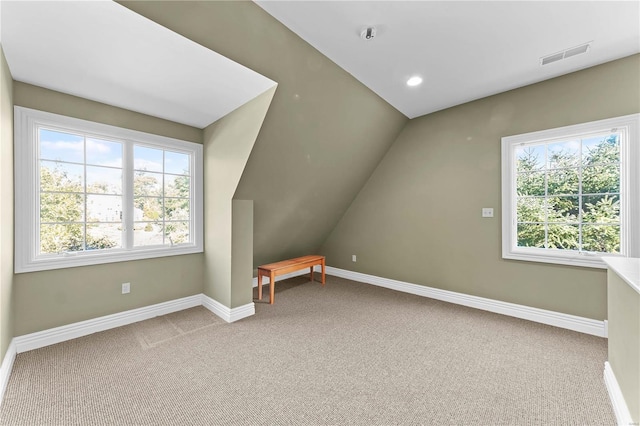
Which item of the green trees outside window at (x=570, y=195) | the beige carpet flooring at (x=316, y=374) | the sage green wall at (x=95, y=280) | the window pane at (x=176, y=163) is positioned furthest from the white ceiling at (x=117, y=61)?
the green trees outside window at (x=570, y=195)

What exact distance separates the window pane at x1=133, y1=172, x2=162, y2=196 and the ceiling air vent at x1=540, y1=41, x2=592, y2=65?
4.10m

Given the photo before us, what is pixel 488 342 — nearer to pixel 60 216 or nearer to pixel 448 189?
pixel 448 189

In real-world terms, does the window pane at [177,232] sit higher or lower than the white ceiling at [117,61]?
lower

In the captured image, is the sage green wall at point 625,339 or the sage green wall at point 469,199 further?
the sage green wall at point 469,199

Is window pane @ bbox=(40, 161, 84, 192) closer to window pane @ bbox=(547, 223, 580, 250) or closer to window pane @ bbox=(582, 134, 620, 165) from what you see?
window pane @ bbox=(547, 223, 580, 250)

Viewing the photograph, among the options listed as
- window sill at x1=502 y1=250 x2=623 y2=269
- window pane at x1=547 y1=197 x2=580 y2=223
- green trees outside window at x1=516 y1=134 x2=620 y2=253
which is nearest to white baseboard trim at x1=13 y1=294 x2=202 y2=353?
window sill at x1=502 y1=250 x2=623 y2=269

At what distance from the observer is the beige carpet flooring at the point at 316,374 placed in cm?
154

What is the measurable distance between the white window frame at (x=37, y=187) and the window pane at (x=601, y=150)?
454cm

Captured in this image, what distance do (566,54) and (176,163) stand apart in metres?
4.10

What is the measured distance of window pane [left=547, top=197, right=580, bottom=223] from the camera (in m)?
2.71

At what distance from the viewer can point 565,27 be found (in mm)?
1918

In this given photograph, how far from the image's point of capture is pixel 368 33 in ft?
6.34

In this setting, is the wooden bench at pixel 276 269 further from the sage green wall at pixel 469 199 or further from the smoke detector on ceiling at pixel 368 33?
the smoke detector on ceiling at pixel 368 33

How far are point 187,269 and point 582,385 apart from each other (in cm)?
378
